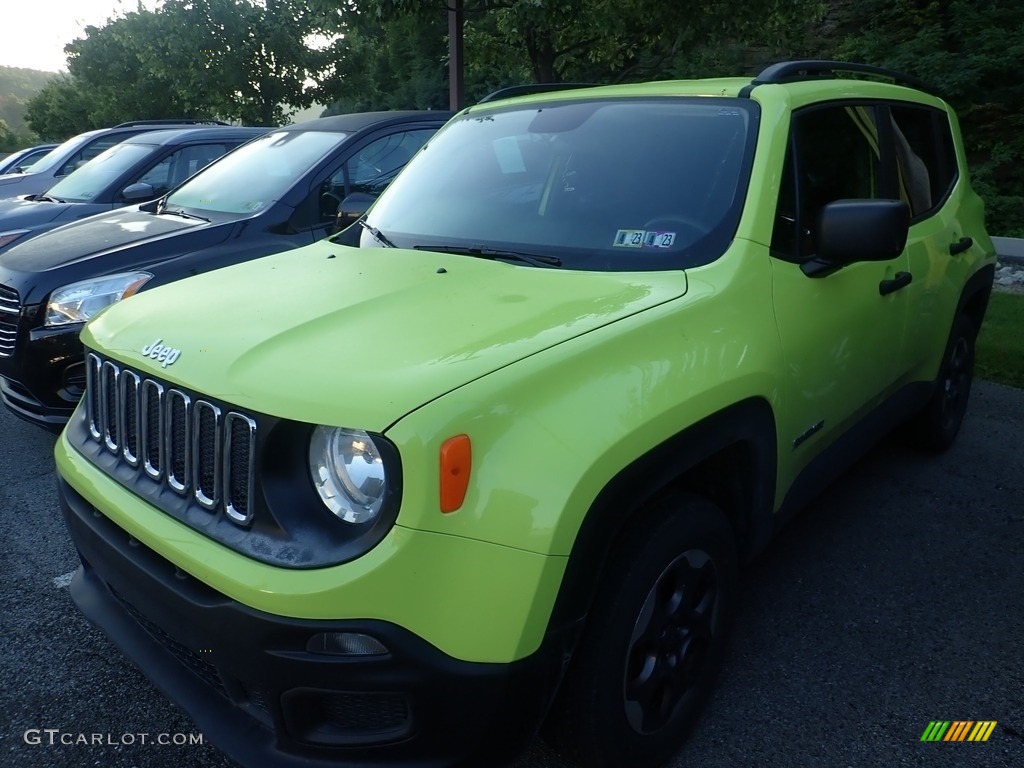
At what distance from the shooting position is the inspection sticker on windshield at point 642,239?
8.27 ft

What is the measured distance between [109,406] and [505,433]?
126 centimetres

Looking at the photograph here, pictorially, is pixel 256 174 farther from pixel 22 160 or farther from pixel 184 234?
pixel 22 160

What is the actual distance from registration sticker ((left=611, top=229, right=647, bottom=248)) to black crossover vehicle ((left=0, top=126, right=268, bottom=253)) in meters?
4.91

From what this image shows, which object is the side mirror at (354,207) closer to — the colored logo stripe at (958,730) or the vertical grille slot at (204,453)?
the vertical grille slot at (204,453)

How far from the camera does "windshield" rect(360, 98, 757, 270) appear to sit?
8.36ft

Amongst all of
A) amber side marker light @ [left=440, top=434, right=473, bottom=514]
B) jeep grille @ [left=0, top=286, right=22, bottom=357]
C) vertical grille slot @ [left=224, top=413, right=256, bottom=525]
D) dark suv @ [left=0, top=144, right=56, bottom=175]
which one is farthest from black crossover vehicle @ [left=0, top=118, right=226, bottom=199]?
amber side marker light @ [left=440, top=434, right=473, bottom=514]

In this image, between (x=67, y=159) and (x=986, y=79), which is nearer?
(x=67, y=159)

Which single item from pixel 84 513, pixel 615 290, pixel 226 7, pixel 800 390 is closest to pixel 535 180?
pixel 615 290

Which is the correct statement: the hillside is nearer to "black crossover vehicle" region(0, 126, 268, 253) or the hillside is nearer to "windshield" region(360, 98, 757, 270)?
"black crossover vehicle" region(0, 126, 268, 253)

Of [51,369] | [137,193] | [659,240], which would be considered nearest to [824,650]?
[659,240]

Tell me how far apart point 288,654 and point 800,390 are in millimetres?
1666

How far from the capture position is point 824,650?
2.82 m

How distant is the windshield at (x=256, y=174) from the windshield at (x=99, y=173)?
1.77 metres

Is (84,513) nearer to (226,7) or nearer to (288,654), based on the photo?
(288,654)
